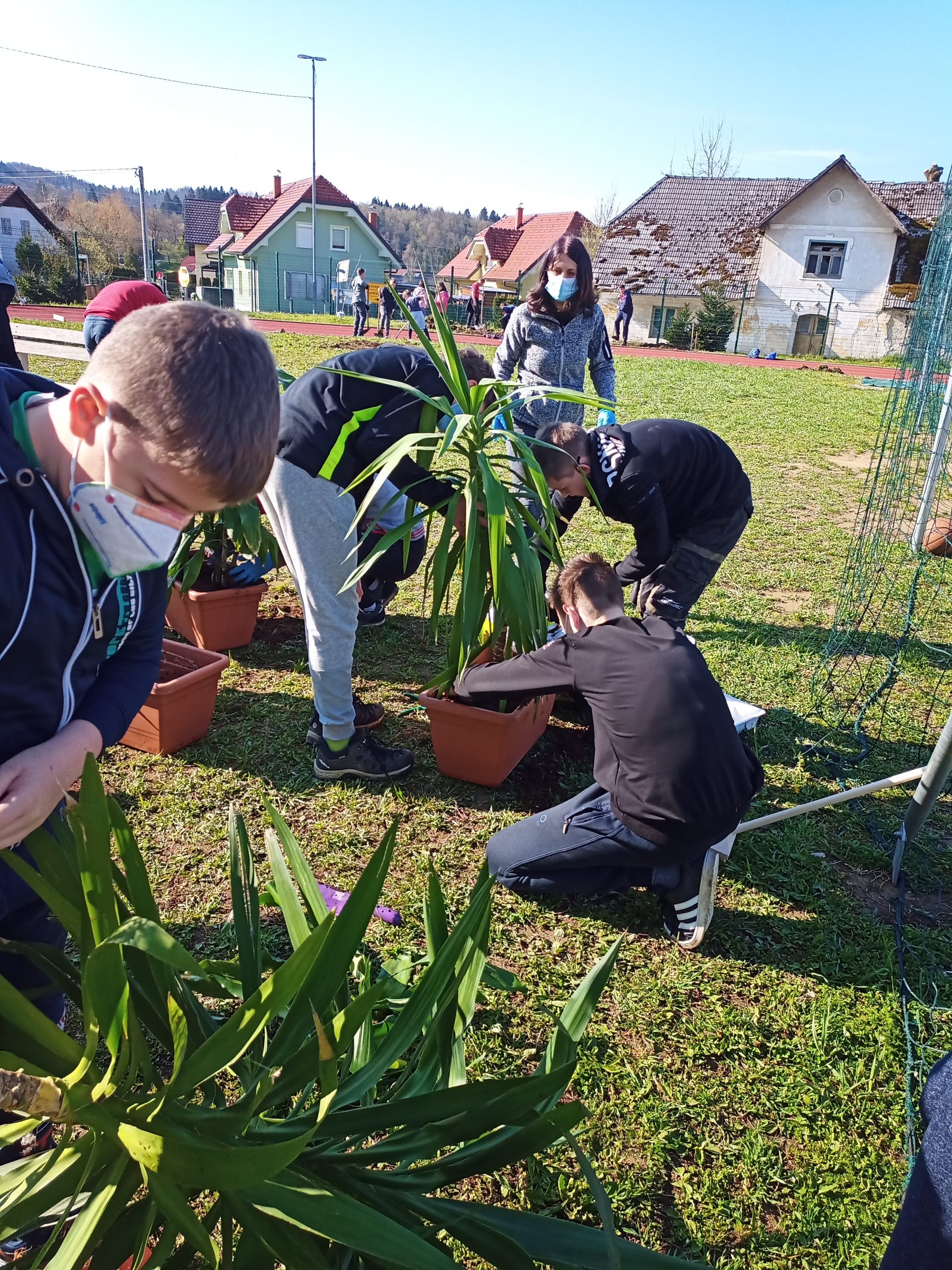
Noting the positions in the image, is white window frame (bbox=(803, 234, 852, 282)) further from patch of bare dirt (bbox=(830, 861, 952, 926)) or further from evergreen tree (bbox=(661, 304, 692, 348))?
patch of bare dirt (bbox=(830, 861, 952, 926))

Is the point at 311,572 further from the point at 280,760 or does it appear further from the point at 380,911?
the point at 380,911

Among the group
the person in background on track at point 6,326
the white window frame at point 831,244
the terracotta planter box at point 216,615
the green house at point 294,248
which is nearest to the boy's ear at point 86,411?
the terracotta planter box at point 216,615

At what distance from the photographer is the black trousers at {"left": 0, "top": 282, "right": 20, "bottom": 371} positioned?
361 cm

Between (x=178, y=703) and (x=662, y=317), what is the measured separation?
26.8m

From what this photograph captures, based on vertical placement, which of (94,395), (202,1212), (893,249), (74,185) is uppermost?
(74,185)

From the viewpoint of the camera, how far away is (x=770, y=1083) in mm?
1979

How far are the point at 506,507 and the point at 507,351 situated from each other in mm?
1942

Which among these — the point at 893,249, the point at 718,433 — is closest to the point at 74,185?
the point at 893,249

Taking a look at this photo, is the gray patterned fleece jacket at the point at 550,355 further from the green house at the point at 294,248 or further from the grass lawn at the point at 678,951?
the green house at the point at 294,248

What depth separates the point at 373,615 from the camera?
13.4 ft

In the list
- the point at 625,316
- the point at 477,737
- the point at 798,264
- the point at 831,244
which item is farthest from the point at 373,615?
the point at 831,244

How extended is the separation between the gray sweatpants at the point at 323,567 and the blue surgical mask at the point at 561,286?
180 centimetres

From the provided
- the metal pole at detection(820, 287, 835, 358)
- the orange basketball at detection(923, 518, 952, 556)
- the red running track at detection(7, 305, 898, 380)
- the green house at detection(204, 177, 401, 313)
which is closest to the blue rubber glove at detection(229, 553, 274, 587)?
the orange basketball at detection(923, 518, 952, 556)

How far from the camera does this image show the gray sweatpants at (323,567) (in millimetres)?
2588
